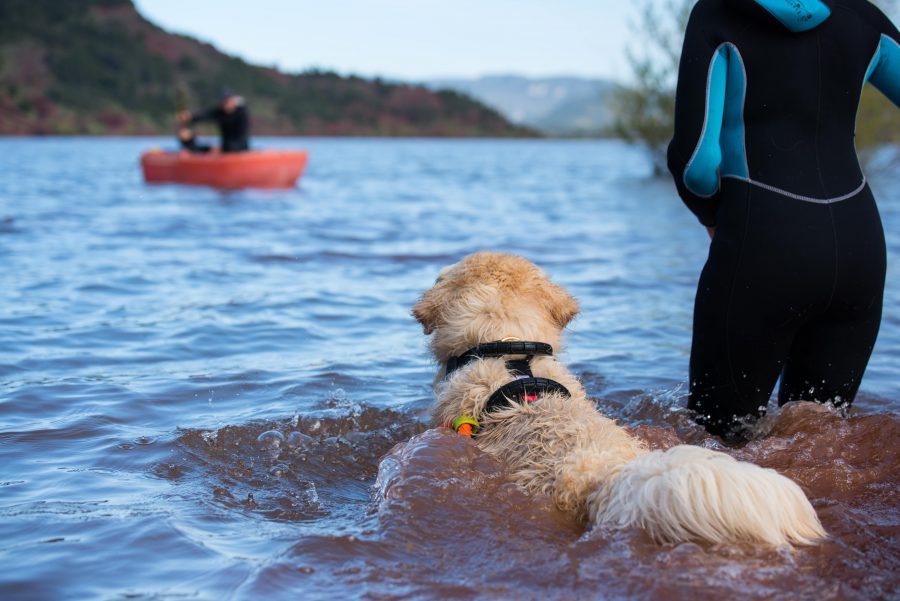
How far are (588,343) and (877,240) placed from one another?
12.6 feet

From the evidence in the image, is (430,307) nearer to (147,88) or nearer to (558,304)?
(558,304)

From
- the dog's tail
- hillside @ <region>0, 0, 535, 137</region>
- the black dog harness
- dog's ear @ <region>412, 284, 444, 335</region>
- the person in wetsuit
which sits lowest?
the dog's tail

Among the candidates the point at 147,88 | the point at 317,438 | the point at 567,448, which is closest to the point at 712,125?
the point at 567,448

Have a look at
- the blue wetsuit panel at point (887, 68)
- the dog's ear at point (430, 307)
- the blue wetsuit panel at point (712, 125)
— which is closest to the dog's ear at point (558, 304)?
the dog's ear at point (430, 307)

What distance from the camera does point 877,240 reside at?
150 inches

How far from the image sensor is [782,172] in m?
3.77

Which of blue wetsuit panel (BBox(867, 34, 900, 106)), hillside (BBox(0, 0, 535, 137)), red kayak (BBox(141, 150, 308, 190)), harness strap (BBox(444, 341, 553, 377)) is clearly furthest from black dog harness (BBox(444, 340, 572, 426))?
hillside (BBox(0, 0, 535, 137))

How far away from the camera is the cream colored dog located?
276 cm

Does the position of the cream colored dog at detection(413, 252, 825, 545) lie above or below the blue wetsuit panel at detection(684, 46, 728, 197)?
below

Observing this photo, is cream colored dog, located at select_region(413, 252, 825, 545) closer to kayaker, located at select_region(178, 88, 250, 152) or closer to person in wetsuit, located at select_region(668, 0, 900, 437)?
person in wetsuit, located at select_region(668, 0, 900, 437)

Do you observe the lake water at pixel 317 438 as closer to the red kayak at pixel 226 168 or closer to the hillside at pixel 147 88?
the red kayak at pixel 226 168

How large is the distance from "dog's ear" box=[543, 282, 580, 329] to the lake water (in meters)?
0.73

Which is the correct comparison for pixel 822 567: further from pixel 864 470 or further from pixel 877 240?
pixel 877 240

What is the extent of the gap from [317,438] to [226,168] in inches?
704
